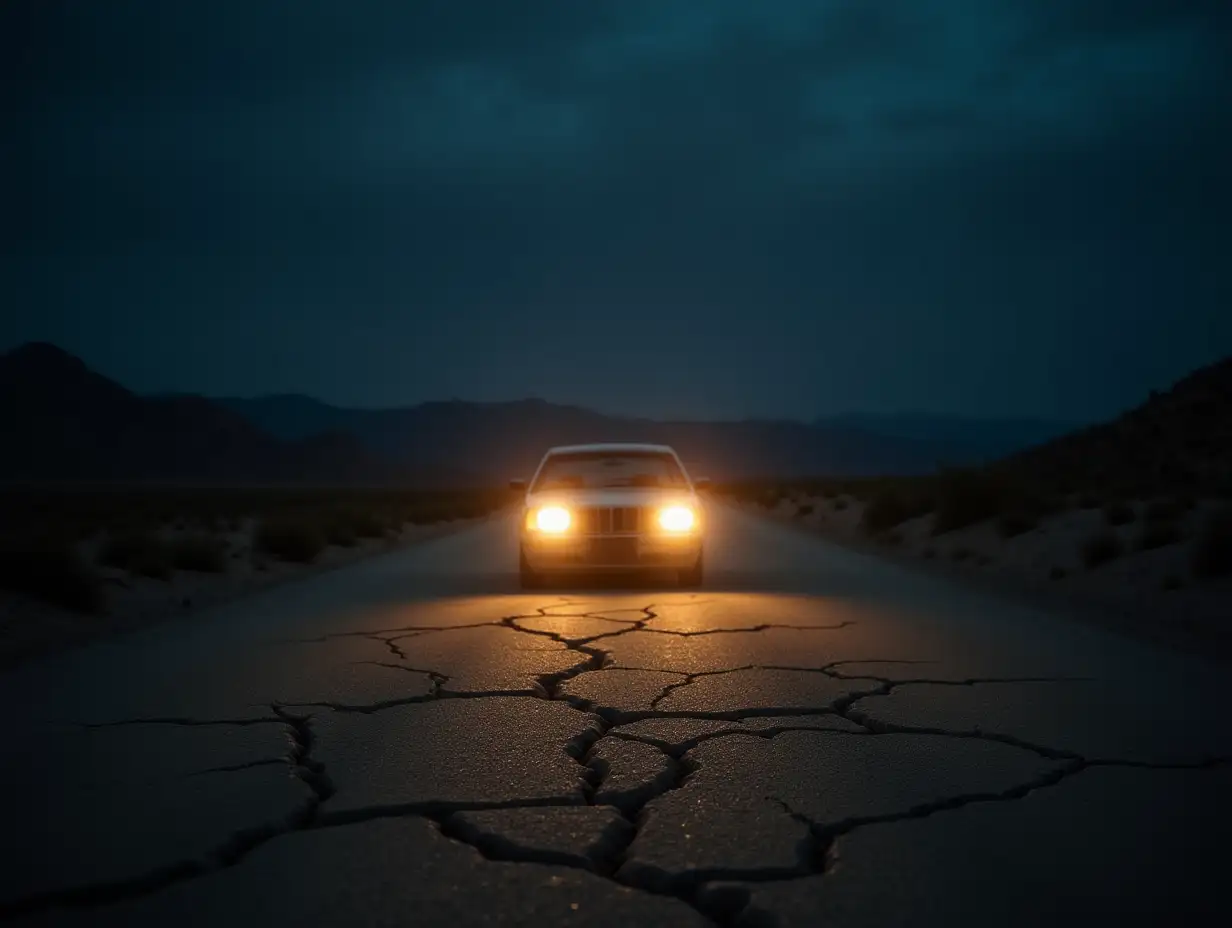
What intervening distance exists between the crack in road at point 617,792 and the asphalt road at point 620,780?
18 millimetres

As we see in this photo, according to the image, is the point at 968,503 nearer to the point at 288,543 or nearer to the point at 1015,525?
the point at 1015,525

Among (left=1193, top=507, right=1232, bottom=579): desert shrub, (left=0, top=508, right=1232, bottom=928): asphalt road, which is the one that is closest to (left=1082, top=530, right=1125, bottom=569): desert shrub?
(left=1193, top=507, right=1232, bottom=579): desert shrub

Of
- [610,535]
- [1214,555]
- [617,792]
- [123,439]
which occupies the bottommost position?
[617,792]

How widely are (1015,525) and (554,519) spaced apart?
9.91 metres

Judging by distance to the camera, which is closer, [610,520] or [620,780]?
[620,780]

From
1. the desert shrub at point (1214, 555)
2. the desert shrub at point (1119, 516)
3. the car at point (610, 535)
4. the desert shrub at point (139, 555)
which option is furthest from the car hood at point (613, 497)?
the desert shrub at point (1119, 516)

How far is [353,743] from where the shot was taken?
Result: 5.39 metres

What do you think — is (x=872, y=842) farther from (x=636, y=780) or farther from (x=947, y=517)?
(x=947, y=517)

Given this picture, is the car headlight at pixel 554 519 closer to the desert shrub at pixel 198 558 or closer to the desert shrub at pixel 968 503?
the desert shrub at pixel 198 558

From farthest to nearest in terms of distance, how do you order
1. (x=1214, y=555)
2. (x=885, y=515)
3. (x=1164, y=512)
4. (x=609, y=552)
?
(x=885, y=515) < (x=1164, y=512) < (x=609, y=552) < (x=1214, y=555)

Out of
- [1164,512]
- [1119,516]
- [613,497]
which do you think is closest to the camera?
[613,497]

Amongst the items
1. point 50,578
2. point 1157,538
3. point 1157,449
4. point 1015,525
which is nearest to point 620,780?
point 50,578

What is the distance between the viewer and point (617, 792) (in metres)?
4.50

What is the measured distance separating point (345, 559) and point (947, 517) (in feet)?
35.4
